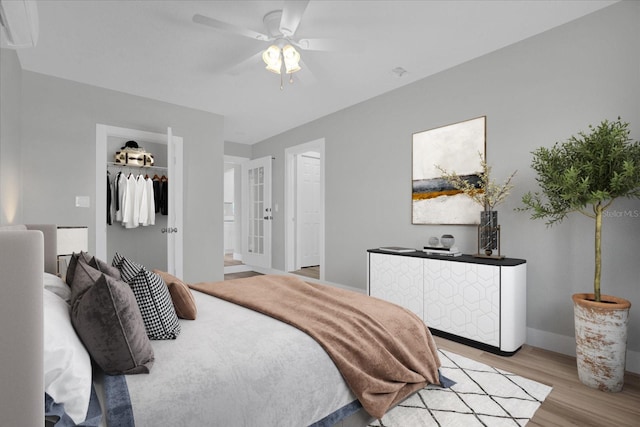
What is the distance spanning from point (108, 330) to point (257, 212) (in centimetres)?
533

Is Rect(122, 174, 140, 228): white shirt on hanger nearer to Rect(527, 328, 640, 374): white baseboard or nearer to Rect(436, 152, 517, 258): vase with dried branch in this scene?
Rect(436, 152, 517, 258): vase with dried branch

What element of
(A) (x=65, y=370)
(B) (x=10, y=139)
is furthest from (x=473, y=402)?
(B) (x=10, y=139)

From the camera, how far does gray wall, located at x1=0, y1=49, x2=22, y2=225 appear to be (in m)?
2.44

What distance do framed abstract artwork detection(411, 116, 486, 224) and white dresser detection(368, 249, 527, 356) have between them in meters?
0.50

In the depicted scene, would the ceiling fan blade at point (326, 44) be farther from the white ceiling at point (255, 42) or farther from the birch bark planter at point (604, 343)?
the birch bark planter at point (604, 343)

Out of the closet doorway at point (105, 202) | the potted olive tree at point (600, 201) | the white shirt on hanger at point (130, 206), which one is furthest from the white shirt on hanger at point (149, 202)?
the potted olive tree at point (600, 201)

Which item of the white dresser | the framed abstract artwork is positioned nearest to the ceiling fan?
the framed abstract artwork

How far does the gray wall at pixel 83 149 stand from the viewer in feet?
11.0

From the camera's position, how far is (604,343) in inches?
78.5

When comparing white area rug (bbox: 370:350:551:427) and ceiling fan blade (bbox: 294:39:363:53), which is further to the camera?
ceiling fan blade (bbox: 294:39:363:53)

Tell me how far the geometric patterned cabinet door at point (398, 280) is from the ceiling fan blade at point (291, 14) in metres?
2.20

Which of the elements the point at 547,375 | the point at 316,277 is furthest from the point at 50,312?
the point at 316,277

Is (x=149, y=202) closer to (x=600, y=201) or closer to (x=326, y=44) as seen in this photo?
(x=326, y=44)

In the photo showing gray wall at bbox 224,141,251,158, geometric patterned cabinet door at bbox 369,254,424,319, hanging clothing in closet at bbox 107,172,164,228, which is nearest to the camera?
geometric patterned cabinet door at bbox 369,254,424,319
